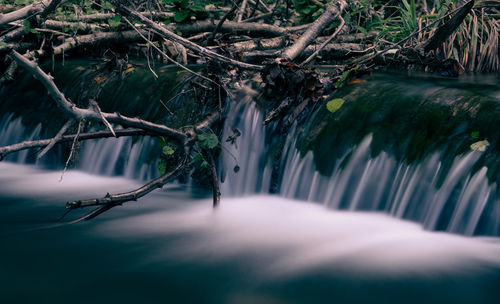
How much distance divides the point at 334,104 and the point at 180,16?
2679mm

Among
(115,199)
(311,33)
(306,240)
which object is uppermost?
(311,33)

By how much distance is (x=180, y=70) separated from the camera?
19.2 ft

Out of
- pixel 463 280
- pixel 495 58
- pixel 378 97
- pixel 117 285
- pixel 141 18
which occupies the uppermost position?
pixel 495 58

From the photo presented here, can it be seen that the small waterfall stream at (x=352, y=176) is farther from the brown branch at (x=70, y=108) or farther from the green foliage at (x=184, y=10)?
the green foliage at (x=184, y=10)

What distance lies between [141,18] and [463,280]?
114 inches

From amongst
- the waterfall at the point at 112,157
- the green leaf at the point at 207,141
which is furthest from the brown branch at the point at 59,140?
the waterfall at the point at 112,157

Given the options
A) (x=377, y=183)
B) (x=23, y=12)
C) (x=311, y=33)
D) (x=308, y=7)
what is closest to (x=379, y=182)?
(x=377, y=183)

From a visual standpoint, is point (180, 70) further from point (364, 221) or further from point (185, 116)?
point (364, 221)

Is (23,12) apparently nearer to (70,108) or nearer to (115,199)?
(70,108)

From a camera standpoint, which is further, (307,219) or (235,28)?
(235,28)

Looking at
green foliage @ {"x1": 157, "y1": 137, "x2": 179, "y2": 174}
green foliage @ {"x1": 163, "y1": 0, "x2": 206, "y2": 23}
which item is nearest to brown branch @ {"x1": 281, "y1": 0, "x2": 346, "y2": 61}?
green foliage @ {"x1": 157, "y1": 137, "x2": 179, "y2": 174}

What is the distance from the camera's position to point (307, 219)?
395 centimetres

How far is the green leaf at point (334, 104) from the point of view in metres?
4.44

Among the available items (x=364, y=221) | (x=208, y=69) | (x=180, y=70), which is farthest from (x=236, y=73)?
(x=364, y=221)
